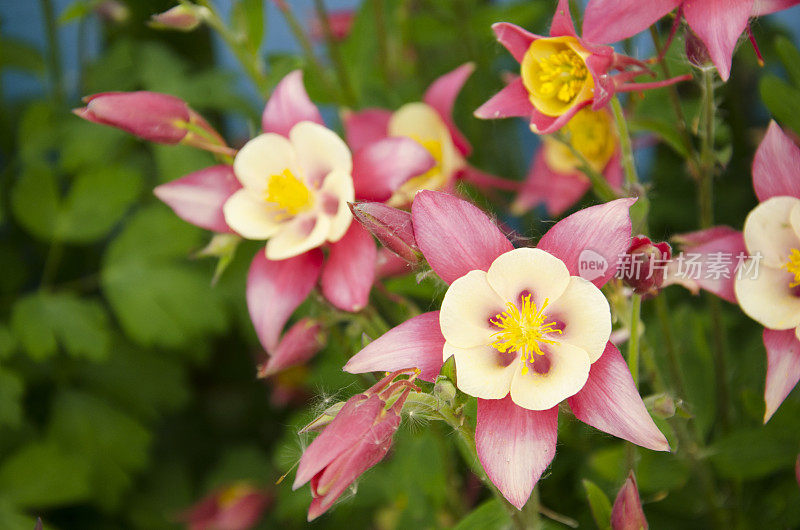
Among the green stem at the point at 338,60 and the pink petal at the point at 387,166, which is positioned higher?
the pink petal at the point at 387,166

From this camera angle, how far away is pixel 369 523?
900 millimetres

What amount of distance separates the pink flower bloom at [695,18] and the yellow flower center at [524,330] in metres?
0.17

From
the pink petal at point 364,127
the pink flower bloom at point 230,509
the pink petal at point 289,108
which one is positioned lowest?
the pink flower bloom at point 230,509

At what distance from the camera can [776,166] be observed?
17.0 inches

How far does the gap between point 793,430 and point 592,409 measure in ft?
0.91

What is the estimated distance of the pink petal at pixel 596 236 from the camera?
1.23ft

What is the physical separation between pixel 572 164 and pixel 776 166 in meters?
0.26

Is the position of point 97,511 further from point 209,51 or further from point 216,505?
point 209,51

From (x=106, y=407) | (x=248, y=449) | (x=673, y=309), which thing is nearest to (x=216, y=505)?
(x=248, y=449)

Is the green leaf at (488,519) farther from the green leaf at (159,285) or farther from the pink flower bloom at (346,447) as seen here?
the green leaf at (159,285)

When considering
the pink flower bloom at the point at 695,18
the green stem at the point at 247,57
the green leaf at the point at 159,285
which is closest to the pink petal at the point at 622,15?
the pink flower bloom at the point at 695,18

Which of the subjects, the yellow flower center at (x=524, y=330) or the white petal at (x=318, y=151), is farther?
the white petal at (x=318, y=151)

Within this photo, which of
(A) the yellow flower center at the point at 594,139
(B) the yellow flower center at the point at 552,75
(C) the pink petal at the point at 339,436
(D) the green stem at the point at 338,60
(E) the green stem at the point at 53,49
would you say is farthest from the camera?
(E) the green stem at the point at 53,49

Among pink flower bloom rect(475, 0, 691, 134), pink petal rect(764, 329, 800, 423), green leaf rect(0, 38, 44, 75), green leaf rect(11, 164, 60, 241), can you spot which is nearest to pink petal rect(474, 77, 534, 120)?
pink flower bloom rect(475, 0, 691, 134)
